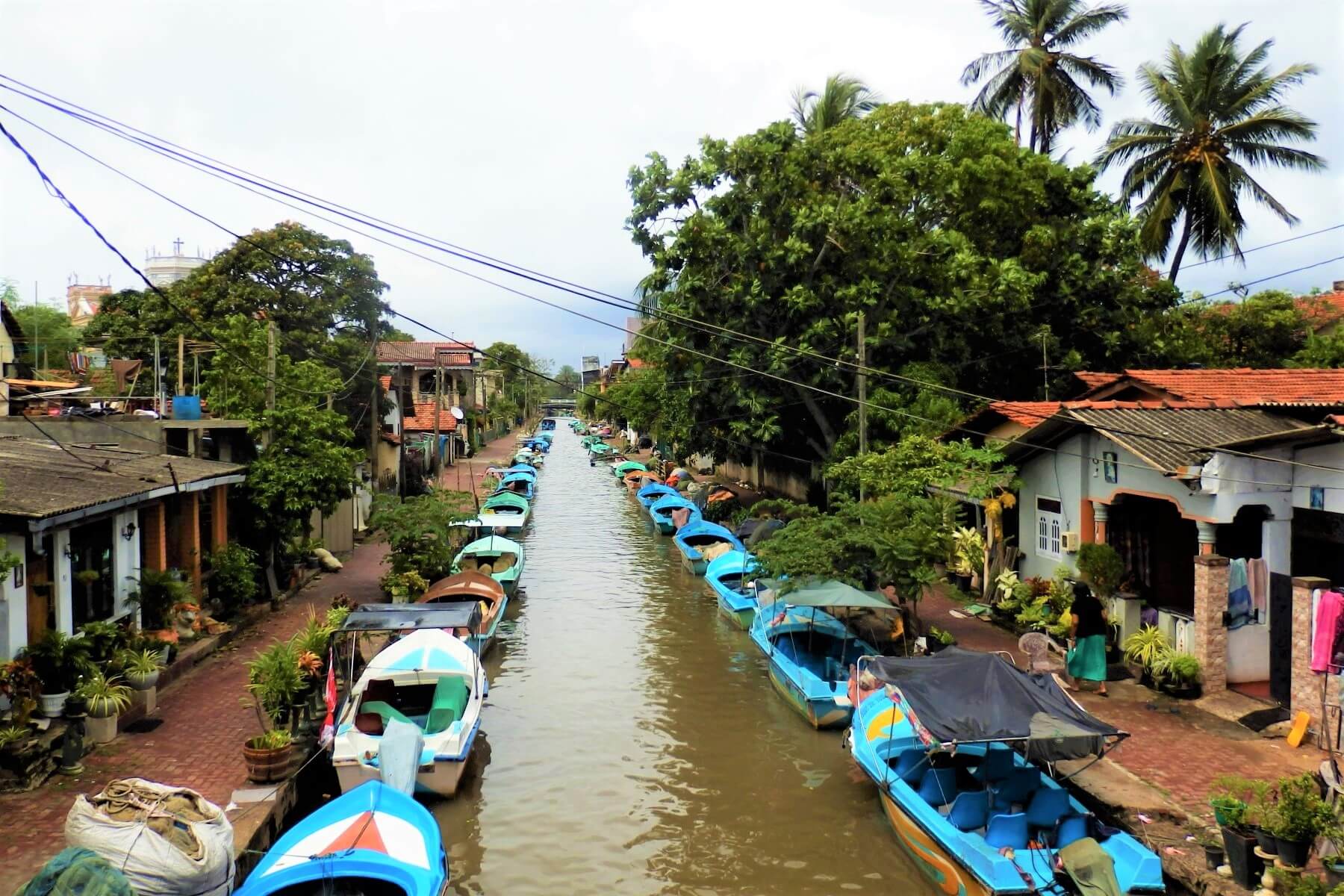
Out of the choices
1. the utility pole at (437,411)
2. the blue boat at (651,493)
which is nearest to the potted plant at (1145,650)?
the blue boat at (651,493)

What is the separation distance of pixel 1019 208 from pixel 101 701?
26.4 meters

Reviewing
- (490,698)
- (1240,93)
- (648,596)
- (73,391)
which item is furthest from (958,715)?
(1240,93)

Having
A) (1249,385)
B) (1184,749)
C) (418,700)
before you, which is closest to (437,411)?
(418,700)

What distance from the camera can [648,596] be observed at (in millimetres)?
25656

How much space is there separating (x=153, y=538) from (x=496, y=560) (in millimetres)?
9796

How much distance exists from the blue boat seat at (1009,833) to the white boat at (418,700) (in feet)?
20.4

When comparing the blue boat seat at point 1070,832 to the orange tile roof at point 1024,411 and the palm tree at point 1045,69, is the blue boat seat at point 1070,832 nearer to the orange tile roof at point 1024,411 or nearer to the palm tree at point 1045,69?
the orange tile roof at point 1024,411

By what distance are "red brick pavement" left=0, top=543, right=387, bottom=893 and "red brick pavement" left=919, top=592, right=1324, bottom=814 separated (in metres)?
10.3

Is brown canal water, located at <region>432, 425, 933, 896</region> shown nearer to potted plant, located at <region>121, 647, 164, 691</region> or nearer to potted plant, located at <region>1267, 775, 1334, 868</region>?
potted plant, located at <region>1267, 775, 1334, 868</region>

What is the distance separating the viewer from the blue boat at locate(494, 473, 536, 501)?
45166mm

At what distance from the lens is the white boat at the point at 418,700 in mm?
11820

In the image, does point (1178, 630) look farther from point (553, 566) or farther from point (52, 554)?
point (553, 566)

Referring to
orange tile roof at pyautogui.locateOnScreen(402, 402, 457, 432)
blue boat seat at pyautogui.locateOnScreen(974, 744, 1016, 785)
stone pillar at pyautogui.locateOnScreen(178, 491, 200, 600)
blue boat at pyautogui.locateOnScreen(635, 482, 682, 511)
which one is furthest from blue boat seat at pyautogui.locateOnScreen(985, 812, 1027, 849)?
orange tile roof at pyautogui.locateOnScreen(402, 402, 457, 432)

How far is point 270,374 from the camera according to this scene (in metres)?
21.8
